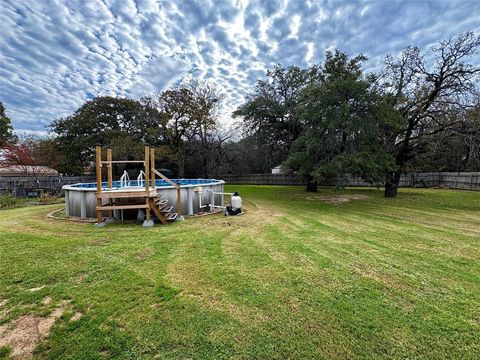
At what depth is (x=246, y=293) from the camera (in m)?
2.53

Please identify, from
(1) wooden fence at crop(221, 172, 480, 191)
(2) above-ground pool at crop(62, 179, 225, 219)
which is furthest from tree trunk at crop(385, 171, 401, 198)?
(2) above-ground pool at crop(62, 179, 225, 219)

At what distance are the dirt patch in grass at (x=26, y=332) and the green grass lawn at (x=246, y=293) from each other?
0.05 metres

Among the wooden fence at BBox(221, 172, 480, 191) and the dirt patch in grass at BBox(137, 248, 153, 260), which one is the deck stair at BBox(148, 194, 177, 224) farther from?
the wooden fence at BBox(221, 172, 480, 191)

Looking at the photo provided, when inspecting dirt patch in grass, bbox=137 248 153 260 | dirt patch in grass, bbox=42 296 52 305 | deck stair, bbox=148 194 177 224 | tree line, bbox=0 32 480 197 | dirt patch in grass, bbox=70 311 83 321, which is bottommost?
dirt patch in grass, bbox=70 311 83 321

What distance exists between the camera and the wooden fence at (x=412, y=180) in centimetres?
1378

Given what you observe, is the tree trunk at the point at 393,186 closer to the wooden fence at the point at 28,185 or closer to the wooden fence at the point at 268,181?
the wooden fence at the point at 268,181

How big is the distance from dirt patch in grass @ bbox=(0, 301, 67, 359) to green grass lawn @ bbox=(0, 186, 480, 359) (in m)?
0.05

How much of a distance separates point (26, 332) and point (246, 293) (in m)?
2.00

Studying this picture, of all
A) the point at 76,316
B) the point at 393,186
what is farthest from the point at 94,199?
the point at 393,186

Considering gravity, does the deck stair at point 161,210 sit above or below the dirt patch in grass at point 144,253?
above

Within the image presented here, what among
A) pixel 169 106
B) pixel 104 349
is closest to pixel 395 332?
pixel 104 349

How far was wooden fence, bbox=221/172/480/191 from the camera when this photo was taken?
45.2 ft

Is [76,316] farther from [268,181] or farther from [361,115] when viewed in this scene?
[268,181]

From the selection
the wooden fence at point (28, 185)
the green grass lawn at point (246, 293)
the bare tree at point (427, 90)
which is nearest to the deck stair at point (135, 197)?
the green grass lawn at point (246, 293)
